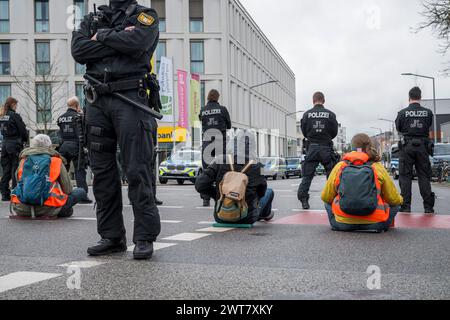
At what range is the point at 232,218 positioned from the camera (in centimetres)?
740

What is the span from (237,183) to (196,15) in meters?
45.8

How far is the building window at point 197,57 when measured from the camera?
51125 millimetres

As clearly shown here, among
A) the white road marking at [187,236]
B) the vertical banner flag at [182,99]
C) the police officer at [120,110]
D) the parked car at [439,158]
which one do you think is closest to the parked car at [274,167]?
the vertical banner flag at [182,99]

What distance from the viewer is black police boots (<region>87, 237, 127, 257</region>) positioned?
5.15 m

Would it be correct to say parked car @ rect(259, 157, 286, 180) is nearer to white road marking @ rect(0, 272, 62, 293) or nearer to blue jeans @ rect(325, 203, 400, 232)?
blue jeans @ rect(325, 203, 400, 232)

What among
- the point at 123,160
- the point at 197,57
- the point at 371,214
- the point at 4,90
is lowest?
the point at 371,214

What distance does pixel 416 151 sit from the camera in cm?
992

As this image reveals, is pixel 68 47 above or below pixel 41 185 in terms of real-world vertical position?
above

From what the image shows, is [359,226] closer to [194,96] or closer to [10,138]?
[10,138]

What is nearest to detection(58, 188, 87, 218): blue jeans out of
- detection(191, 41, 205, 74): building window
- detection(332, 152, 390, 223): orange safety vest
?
detection(332, 152, 390, 223): orange safety vest

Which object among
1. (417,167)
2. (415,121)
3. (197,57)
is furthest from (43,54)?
(417,167)

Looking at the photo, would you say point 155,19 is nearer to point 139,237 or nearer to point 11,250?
point 139,237

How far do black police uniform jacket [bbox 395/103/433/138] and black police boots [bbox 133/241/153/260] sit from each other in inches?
249
